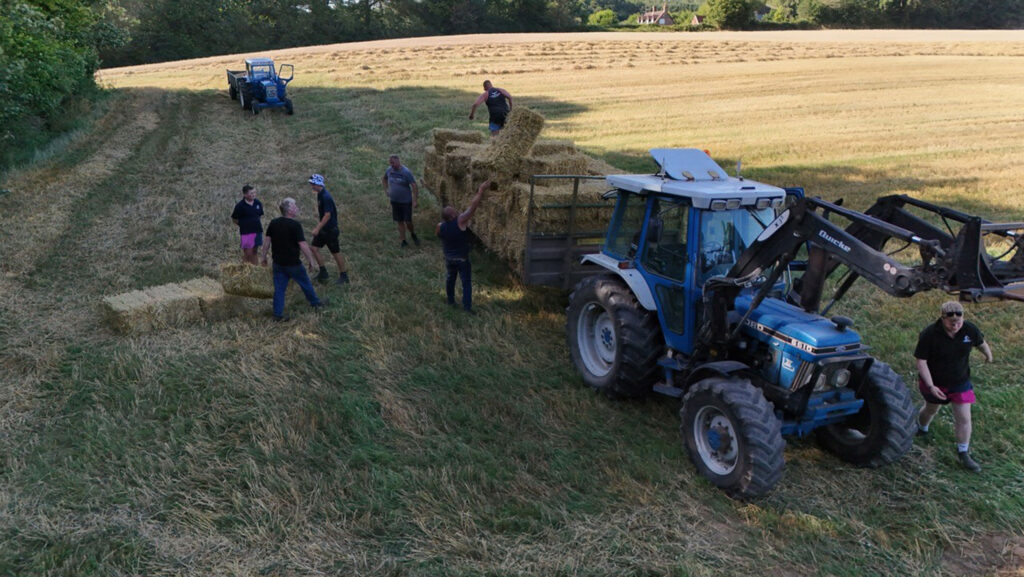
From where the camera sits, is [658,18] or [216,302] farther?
[658,18]

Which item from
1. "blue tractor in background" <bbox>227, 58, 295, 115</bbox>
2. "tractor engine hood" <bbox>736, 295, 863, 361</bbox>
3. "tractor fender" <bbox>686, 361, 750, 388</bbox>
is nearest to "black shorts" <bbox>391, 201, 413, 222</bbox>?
"tractor fender" <bbox>686, 361, 750, 388</bbox>

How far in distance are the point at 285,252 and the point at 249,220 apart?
5.29 feet

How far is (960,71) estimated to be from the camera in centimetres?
3073

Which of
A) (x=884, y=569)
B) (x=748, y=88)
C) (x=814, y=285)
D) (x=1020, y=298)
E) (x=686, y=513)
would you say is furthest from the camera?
(x=748, y=88)

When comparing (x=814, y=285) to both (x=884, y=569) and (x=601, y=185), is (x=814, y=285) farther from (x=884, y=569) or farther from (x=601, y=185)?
(x=601, y=185)

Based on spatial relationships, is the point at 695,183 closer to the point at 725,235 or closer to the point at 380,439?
the point at 725,235

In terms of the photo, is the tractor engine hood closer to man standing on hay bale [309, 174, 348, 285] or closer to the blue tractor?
the blue tractor

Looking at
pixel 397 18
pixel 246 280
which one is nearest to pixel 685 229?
pixel 246 280

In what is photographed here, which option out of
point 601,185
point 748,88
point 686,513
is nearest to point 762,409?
point 686,513

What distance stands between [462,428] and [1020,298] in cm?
417

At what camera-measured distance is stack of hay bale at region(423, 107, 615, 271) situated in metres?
8.30

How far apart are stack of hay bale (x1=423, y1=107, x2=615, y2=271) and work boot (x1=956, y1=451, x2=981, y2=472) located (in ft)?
14.6

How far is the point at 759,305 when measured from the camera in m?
5.57

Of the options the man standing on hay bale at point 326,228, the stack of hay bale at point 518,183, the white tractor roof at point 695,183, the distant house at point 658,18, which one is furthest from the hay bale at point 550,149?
the distant house at point 658,18
